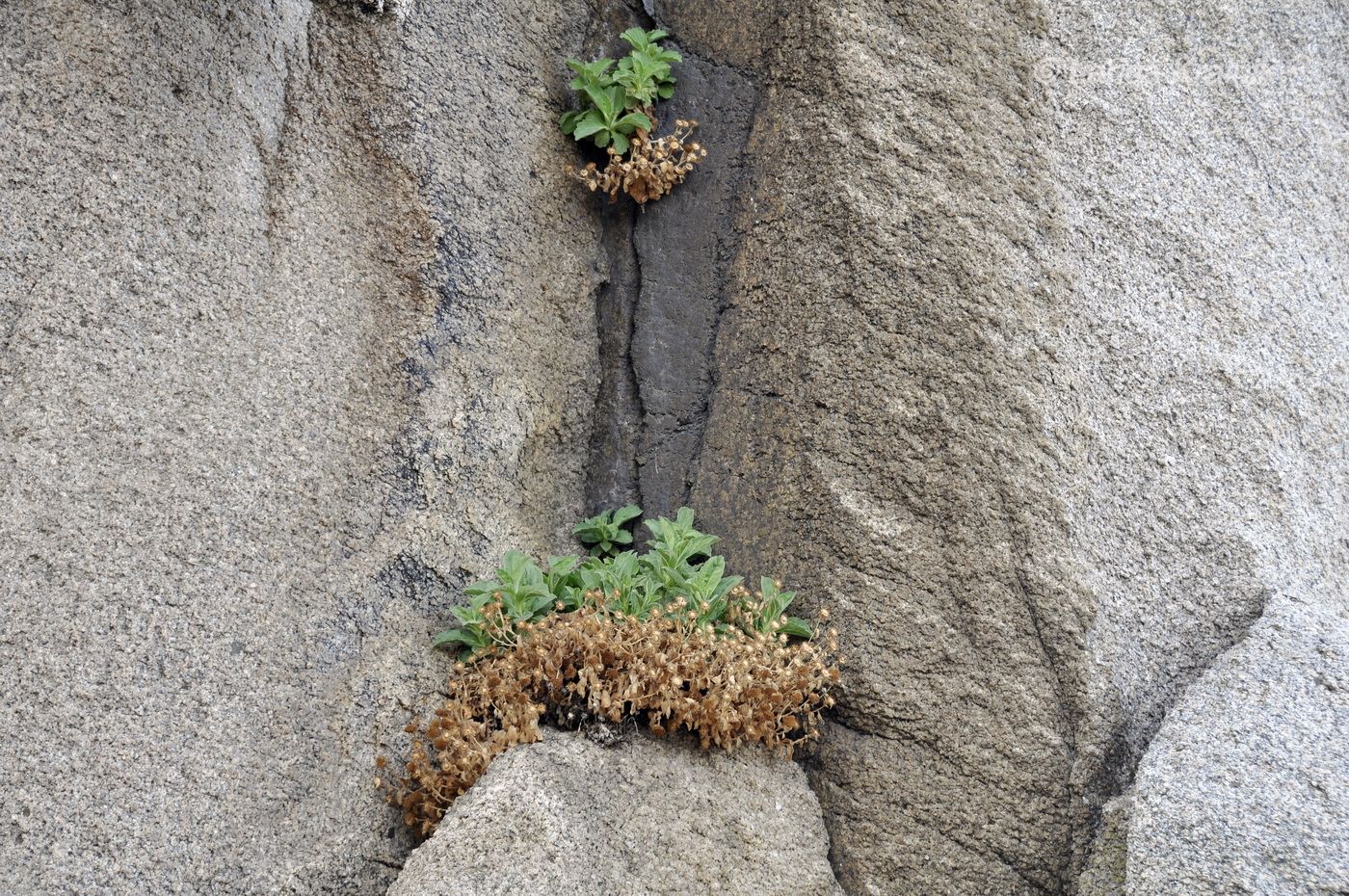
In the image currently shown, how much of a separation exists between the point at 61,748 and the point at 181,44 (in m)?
2.01

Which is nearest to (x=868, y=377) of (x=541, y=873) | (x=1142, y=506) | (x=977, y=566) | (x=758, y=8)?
(x=977, y=566)

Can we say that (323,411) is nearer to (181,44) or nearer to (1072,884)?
(181,44)

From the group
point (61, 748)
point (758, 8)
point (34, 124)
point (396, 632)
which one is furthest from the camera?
point (758, 8)

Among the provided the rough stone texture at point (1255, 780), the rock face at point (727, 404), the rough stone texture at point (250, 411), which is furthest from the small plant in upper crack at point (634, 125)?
the rough stone texture at point (1255, 780)

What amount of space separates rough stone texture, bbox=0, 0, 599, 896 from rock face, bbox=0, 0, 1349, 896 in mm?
11

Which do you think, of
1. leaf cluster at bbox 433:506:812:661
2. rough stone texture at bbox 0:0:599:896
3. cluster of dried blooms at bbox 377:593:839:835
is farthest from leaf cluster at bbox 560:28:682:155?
cluster of dried blooms at bbox 377:593:839:835

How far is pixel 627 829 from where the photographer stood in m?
3.26

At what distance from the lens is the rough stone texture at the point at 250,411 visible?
308cm

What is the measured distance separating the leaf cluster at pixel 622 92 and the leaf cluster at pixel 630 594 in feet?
4.94

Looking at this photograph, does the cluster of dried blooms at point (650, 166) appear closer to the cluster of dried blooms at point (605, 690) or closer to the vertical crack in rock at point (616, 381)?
the vertical crack in rock at point (616, 381)

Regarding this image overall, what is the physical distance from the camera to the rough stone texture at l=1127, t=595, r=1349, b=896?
286 cm

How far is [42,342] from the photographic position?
124 inches

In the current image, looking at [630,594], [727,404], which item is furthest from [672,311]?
[630,594]

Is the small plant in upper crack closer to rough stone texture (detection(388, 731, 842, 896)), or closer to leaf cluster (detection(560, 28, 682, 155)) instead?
leaf cluster (detection(560, 28, 682, 155))
